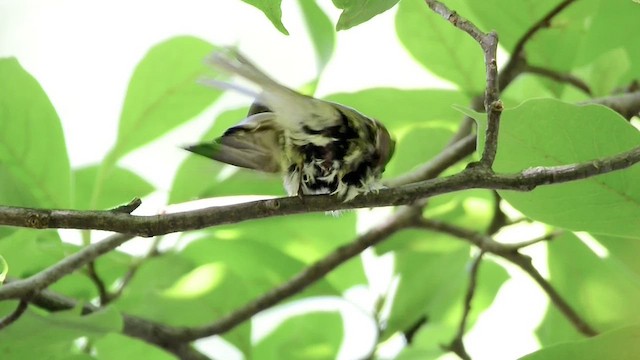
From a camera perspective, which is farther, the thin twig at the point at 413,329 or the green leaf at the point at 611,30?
the thin twig at the point at 413,329

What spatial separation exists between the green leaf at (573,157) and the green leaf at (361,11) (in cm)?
11

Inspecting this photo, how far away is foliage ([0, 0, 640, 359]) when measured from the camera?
0.65 meters

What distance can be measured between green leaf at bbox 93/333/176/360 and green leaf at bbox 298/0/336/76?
0.28 metres

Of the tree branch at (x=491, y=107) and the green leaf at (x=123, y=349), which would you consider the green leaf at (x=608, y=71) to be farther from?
the green leaf at (x=123, y=349)

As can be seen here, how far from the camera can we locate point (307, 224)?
798mm

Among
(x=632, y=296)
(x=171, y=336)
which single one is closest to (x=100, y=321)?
(x=171, y=336)

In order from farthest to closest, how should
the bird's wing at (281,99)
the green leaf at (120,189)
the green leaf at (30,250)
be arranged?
1. the green leaf at (120,189)
2. the green leaf at (30,250)
3. the bird's wing at (281,99)

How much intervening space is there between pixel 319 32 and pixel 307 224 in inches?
8.2

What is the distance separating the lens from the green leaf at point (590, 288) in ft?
2.25

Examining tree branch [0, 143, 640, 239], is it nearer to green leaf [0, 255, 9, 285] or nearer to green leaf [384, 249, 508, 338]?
green leaf [0, 255, 9, 285]

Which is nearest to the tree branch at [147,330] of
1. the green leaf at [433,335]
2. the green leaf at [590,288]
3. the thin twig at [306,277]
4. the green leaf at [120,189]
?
the thin twig at [306,277]

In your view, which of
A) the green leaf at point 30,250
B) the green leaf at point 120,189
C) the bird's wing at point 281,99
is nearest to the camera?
the bird's wing at point 281,99

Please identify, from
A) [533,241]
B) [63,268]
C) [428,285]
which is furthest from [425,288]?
[63,268]

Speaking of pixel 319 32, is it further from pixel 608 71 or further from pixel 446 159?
pixel 608 71
